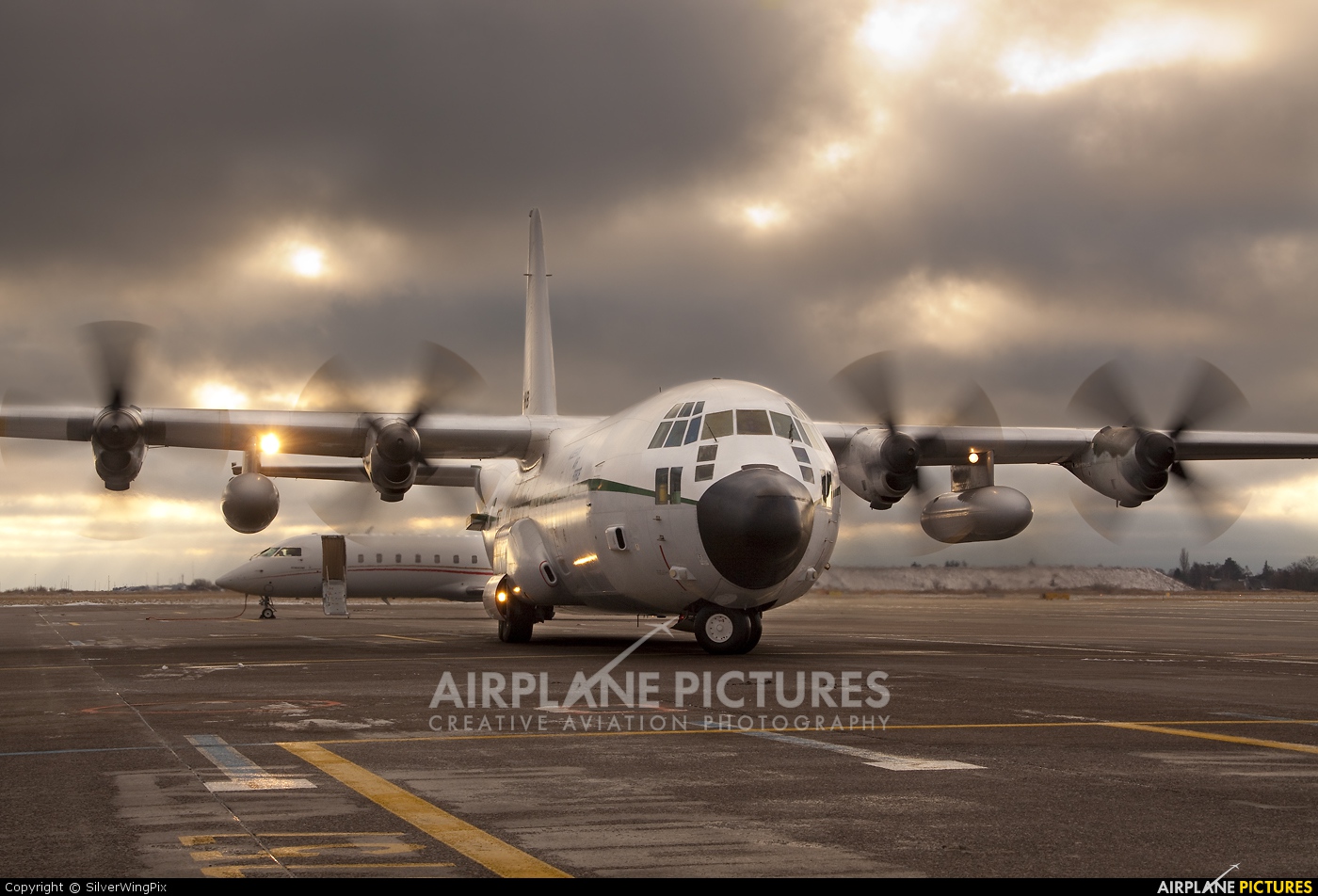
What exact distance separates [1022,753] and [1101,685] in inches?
246

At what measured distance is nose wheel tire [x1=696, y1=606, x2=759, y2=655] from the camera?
18453 millimetres

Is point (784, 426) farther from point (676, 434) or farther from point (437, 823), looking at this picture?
point (437, 823)

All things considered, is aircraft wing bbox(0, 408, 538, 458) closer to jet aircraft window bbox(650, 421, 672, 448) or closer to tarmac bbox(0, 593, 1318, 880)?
jet aircraft window bbox(650, 421, 672, 448)

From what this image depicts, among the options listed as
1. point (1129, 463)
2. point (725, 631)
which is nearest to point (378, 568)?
point (1129, 463)

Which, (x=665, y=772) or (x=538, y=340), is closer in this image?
(x=665, y=772)

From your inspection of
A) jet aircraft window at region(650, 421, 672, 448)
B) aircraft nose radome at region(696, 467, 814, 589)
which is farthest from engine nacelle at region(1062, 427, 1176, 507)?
jet aircraft window at region(650, 421, 672, 448)

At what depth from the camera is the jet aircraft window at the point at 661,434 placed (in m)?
19.0

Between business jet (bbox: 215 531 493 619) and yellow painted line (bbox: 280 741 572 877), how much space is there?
41445mm

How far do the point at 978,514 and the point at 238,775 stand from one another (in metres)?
20.4

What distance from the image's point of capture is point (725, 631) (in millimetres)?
18484

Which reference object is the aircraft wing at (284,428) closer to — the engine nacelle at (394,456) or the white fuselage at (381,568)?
the engine nacelle at (394,456)

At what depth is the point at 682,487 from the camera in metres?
17.9

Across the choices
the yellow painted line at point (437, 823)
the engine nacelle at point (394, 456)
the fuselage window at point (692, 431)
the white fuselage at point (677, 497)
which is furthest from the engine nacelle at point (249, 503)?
the yellow painted line at point (437, 823)

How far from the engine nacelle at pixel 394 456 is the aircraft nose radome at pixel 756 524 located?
894 centimetres
